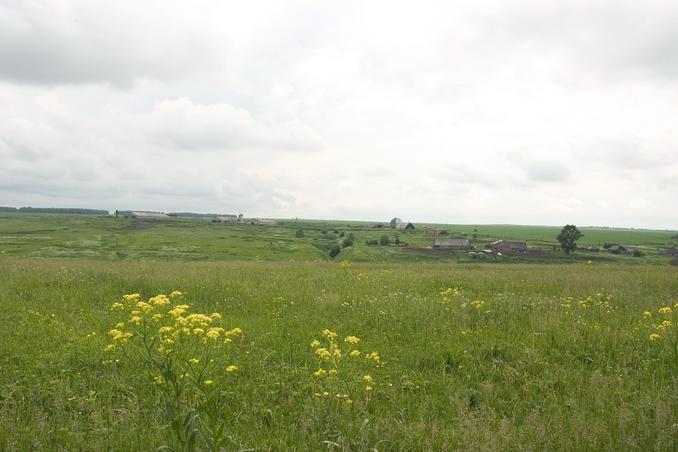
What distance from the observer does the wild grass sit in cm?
459

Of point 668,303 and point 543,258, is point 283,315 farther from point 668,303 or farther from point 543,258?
point 543,258

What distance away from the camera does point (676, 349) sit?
270 inches

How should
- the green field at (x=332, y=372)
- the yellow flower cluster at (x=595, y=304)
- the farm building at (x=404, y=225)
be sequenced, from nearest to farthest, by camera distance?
the green field at (x=332, y=372), the yellow flower cluster at (x=595, y=304), the farm building at (x=404, y=225)

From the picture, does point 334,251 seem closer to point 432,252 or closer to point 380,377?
point 432,252

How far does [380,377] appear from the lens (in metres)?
6.52

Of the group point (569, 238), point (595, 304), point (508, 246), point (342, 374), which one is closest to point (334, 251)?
point (508, 246)

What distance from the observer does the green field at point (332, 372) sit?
4523 mm

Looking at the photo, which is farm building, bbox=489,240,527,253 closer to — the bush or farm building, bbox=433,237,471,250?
farm building, bbox=433,237,471,250

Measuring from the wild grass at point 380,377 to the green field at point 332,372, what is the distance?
0.10 feet

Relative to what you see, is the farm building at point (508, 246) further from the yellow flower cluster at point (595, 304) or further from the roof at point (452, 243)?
the yellow flower cluster at point (595, 304)

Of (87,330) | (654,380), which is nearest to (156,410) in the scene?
(87,330)

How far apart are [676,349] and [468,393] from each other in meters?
3.83

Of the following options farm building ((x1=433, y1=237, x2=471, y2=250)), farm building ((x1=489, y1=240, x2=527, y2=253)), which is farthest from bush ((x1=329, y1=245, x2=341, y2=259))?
farm building ((x1=489, y1=240, x2=527, y2=253))

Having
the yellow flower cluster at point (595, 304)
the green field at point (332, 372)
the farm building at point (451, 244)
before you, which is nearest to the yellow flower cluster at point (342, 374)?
the green field at point (332, 372)
